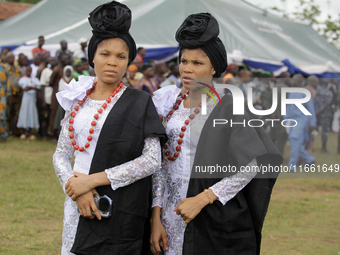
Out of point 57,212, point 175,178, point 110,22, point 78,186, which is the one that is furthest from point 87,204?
point 57,212

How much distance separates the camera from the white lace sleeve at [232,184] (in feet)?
8.01

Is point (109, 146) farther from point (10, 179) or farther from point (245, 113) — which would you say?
point (10, 179)

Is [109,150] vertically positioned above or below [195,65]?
below

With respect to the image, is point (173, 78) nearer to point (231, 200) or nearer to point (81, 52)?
point (81, 52)

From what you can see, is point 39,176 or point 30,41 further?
point 30,41

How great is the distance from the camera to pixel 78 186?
2367 millimetres

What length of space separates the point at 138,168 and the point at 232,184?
529 millimetres

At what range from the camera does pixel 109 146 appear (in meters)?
2.44

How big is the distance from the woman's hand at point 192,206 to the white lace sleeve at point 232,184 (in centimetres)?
4

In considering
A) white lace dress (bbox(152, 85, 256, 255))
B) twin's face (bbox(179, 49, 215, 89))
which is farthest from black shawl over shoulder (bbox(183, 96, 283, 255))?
twin's face (bbox(179, 49, 215, 89))

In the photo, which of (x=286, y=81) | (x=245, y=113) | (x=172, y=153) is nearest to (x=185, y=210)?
(x=172, y=153)

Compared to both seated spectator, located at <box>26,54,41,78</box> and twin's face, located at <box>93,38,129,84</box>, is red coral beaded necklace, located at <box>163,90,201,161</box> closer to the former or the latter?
twin's face, located at <box>93,38,129,84</box>

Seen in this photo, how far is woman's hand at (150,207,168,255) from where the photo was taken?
2585mm

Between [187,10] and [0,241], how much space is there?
1174 cm
